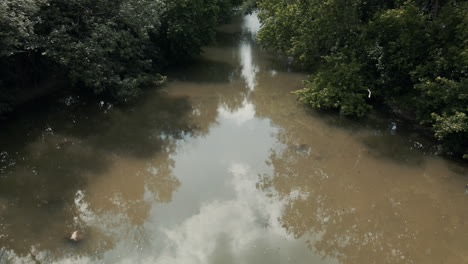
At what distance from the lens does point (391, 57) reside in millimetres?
11758

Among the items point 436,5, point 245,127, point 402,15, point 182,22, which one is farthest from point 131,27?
point 436,5

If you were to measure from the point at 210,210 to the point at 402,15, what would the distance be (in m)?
8.29

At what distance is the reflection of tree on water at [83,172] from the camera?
25.6 feet

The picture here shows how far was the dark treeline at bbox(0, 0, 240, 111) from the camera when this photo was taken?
10307mm

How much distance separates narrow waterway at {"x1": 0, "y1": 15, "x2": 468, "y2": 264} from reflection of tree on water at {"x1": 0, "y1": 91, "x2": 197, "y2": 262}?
35 mm

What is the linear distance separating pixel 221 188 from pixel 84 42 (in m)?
6.48

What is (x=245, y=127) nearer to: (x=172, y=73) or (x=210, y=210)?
(x=210, y=210)

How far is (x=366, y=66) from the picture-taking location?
1277 cm

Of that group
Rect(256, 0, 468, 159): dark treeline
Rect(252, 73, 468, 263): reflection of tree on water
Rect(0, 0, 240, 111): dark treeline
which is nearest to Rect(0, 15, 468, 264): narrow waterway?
Rect(252, 73, 468, 263): reflection of tree on water

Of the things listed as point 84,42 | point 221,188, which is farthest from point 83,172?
point 84,42

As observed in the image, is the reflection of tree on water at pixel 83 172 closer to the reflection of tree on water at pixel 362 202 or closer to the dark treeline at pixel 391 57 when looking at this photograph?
the reflection of tree on water at pixel 362 202

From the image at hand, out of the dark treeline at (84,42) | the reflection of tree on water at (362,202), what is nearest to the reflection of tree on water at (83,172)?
the dark treeline at (84,42)

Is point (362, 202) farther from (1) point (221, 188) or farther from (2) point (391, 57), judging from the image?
(2) point (391, 57)

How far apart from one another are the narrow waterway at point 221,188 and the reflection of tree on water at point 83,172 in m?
0.03
